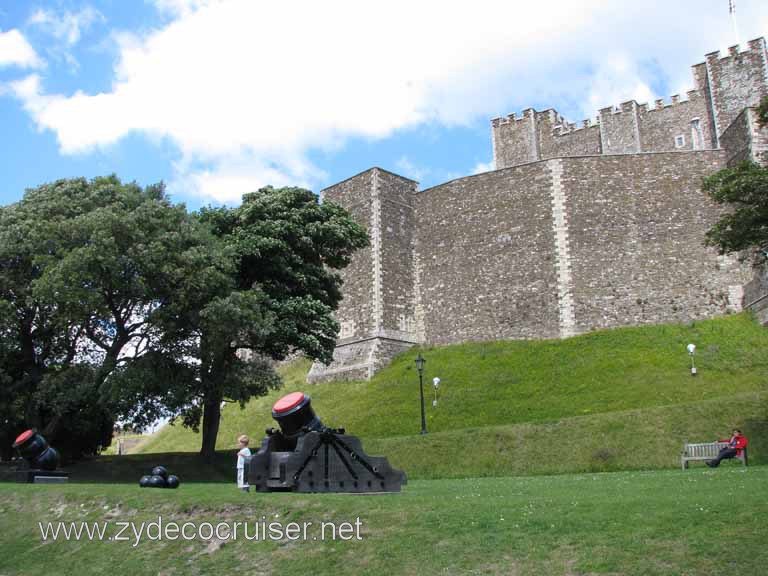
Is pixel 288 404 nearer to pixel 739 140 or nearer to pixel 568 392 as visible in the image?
pixel 568 392

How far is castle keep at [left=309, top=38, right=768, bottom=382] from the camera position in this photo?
31.4 m

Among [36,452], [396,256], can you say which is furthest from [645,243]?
[36,452]

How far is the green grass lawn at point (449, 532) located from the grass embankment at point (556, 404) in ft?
23.4

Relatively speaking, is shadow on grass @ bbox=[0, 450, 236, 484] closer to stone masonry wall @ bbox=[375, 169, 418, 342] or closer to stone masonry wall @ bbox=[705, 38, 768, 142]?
stone masonry wall @ bbox=[375, 169, 418, 342]

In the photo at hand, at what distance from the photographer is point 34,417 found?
21.6m

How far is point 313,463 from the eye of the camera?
12.3m

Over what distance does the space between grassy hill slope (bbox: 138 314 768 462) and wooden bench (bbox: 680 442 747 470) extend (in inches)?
46.8

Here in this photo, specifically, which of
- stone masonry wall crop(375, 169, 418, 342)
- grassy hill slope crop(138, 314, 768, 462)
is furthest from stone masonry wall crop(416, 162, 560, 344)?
grassy hill slope crop(138, 314, 768, 462)

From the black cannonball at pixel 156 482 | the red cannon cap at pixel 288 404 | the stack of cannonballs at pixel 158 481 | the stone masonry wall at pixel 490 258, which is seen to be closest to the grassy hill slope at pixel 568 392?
the stone masonry wall at pixel 490 258

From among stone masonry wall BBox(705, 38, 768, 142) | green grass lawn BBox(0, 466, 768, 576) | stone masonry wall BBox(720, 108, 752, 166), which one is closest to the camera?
green grass lawn BBox(0, 466, 768, 576)

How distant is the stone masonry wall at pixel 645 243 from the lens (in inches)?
1222

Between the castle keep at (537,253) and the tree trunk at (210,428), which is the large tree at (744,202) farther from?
the tree trunk at (210,428)

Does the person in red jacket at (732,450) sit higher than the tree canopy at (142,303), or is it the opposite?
the tree canopy at (142,303)

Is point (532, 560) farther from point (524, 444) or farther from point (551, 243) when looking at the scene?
point (551, 243)
